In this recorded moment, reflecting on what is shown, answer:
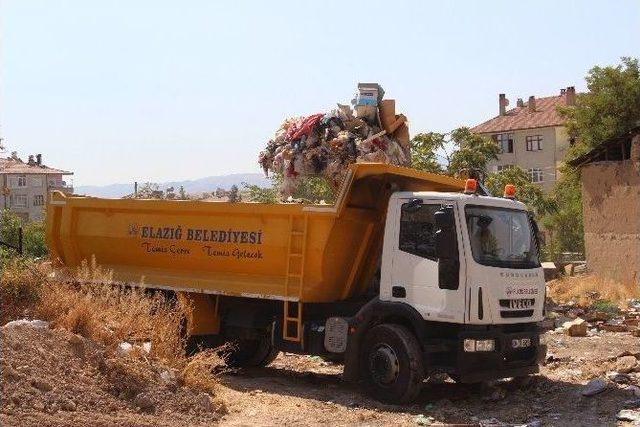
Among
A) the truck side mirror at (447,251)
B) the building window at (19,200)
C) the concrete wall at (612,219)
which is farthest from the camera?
the building window at (19,200)

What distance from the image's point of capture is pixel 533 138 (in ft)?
217

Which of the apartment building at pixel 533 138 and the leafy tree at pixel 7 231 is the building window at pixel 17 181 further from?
the apartment building at pixel 533 138

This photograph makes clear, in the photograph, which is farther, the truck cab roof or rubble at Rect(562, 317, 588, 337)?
rubble at Rect(562, 317, 588, 337)

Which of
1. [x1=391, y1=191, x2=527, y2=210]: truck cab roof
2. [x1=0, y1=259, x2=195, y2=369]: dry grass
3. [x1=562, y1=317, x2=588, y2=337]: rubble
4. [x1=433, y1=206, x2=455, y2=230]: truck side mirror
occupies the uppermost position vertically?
[x1=391, y1=191, x2=527, y2=210]: truck cab roof

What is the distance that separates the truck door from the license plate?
78 cm

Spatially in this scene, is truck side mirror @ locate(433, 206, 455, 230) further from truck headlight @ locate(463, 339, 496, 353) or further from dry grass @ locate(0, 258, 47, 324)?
dry grass @ locate(0, 258, 47, 324)

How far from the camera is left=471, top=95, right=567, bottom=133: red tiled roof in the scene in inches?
2584

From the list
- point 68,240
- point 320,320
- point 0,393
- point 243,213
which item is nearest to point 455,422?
point 320,320

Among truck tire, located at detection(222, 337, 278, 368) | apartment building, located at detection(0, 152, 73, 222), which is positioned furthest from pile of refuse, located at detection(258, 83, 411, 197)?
apartment building, located at detection(0, 152, 73, 222)

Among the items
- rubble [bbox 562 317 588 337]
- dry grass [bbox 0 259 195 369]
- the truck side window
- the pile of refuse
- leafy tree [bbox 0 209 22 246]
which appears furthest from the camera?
leafy tree [bbox 0 209 22 246]

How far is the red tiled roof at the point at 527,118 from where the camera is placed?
215ft

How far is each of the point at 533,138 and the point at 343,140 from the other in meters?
55.6

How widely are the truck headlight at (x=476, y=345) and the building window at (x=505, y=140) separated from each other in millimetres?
59532

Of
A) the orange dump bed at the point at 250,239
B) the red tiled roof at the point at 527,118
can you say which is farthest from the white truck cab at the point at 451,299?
the red tiled roof at the point at 527,118
